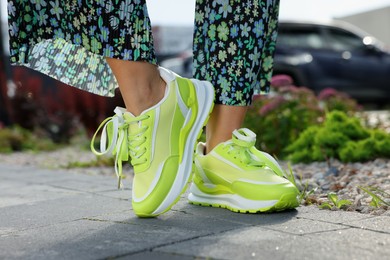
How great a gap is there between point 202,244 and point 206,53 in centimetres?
77

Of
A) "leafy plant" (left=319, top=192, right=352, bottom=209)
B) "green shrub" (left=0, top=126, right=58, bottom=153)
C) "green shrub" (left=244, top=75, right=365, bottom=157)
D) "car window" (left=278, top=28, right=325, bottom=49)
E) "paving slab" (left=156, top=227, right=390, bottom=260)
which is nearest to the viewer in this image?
"paving slab" (left=156, top=227, right=390, bottom=260)

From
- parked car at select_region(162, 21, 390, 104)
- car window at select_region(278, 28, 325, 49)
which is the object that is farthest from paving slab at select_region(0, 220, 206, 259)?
car window at select_region(278, 28, 325, 49)

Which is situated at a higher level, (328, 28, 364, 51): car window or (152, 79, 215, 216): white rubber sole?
(152, 79, 215, 216): white rubber sole

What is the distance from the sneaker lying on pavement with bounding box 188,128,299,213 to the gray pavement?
4 cm

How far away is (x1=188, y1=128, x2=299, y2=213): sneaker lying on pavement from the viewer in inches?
71.5

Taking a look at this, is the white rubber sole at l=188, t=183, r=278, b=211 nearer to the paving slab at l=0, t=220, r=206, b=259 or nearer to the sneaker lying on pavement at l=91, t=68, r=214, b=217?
the sneaker lying on pavement at l=91, t=68, r=214, b=217

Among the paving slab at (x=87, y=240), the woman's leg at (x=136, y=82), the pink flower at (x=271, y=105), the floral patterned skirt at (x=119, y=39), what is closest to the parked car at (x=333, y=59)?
the pink flower at (x=271, y=105)

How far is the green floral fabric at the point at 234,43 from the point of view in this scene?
198 centimetres

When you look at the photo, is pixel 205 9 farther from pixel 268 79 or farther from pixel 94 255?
pixel 94 255

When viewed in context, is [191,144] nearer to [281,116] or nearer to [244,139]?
[244,139]

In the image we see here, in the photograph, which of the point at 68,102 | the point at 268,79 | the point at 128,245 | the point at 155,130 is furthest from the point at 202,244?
the point at 68,102

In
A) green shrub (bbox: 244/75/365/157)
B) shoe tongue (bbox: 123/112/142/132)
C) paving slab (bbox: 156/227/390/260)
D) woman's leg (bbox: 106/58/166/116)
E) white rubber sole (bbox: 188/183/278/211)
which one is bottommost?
green shrub (bbox: 244/75/365/157)

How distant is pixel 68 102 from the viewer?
20.8 feet

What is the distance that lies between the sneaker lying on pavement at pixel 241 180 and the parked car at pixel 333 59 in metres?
6.18
